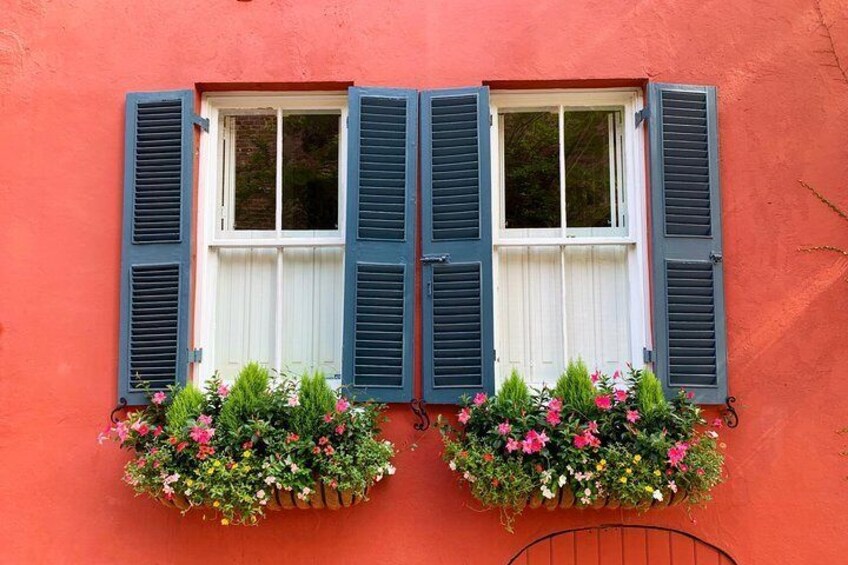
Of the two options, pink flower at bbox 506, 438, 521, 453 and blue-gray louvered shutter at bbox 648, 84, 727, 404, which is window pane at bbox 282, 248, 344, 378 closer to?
pink flower at bbox 506, 438, 521, 453

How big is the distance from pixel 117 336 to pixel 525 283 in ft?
6.94

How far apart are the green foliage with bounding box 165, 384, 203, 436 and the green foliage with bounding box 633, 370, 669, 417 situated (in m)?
2.06

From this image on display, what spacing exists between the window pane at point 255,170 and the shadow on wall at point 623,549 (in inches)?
85.0

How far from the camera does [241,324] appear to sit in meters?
4.01

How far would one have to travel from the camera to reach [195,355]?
151 inches

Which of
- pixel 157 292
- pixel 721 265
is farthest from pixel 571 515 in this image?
pixel 157 292

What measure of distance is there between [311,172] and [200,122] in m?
0.63

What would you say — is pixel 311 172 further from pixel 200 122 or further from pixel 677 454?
pixel 677 454

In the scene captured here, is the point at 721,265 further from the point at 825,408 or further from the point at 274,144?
the point at 274,144

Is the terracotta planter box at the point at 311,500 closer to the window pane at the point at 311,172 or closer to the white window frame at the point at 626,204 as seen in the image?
the white window frame at the point at 626,204

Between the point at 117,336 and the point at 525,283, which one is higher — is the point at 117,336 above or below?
below

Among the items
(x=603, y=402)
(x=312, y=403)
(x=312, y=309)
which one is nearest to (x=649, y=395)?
(x=603, y=402)

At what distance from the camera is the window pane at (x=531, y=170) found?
4.05m

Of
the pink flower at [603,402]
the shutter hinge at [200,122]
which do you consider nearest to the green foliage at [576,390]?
the pink flower at [603,402]
